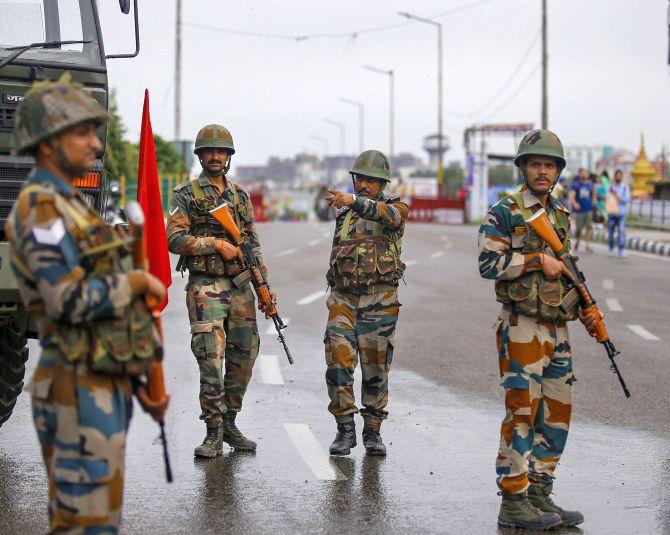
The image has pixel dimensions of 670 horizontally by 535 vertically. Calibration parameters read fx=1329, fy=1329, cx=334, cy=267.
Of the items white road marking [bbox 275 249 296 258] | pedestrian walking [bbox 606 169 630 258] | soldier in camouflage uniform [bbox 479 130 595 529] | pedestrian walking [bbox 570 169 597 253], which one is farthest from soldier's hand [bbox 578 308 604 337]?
pedestrian walking [bbox 570 169 597 253]

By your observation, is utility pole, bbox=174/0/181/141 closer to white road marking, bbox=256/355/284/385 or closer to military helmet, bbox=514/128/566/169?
white road marking, bbox=256/355/284/385

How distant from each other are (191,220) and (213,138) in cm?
51

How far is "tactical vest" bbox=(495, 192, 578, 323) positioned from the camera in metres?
6.21

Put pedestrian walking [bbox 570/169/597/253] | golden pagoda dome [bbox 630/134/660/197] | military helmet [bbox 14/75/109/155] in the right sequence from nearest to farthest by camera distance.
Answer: military helmet [bbox 14/75/109/155] < pedestrian walking [bbox 570/169/597/253] < golden pagoda dome [bbox 630/134/660/197]

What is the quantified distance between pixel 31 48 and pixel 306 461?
3.13 m

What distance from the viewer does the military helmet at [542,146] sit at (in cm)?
623

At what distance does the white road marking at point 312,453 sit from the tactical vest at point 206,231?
1137 millimetres

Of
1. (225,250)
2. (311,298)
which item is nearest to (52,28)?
(225,250)

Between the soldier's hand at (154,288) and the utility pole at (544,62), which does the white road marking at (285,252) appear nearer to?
the utility pole at (544,62)

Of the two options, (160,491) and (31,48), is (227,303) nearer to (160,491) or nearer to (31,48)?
(160,491)

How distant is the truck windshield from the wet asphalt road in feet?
7.88

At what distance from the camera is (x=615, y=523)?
6305 mm

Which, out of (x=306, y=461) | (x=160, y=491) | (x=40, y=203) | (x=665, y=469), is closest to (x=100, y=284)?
Result: (x=40, y=203)

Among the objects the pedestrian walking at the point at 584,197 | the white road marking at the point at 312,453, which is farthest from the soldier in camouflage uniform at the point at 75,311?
the pedestrian walking at the point at 584,197
